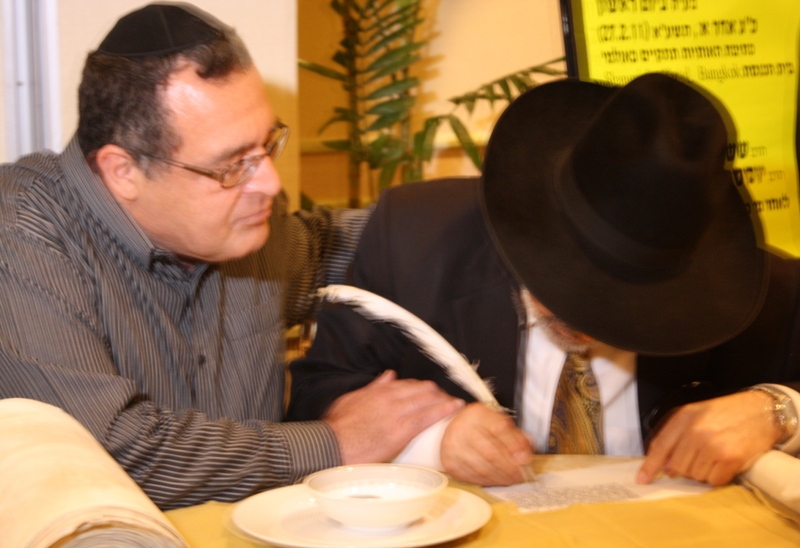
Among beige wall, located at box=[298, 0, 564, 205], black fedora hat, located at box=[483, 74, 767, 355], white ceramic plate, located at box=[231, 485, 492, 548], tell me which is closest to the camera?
white ceramic plate, located at box=[231, 485, 492, 548]

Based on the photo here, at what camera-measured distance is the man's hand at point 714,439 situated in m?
1.34

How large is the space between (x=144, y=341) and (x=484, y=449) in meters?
0.67

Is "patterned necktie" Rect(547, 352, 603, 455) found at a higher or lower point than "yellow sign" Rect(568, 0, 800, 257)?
lower

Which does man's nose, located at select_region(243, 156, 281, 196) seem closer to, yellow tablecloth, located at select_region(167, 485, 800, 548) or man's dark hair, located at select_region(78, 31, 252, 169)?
man's dark hair, located at select_region(78, 31, 252, 169)

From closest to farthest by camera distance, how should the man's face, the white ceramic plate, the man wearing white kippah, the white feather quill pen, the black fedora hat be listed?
the white ceramic plate, the black fedora hat, the man wearing white kippah, the white feather quill pen, the man's face

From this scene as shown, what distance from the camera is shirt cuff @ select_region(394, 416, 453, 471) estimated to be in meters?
1.44

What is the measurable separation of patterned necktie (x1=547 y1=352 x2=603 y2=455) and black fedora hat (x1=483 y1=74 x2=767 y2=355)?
0.30m

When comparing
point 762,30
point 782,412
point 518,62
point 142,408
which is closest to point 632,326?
point 782,412

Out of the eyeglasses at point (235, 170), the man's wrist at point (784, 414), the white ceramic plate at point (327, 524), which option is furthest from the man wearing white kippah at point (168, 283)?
the man's wrist at point (784, 414)

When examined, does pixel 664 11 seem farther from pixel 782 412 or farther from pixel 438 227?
pixel 782 412

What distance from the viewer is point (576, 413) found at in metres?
1.62

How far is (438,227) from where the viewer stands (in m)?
1.73

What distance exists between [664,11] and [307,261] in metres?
1.07

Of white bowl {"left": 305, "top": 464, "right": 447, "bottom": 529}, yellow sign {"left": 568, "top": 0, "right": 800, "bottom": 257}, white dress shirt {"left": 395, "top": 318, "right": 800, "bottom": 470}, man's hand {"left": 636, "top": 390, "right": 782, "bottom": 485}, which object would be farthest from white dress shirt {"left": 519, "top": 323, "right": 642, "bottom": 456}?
yellow sign {"left": 568, "top": 0, "right": 800, "bottom": 257}
